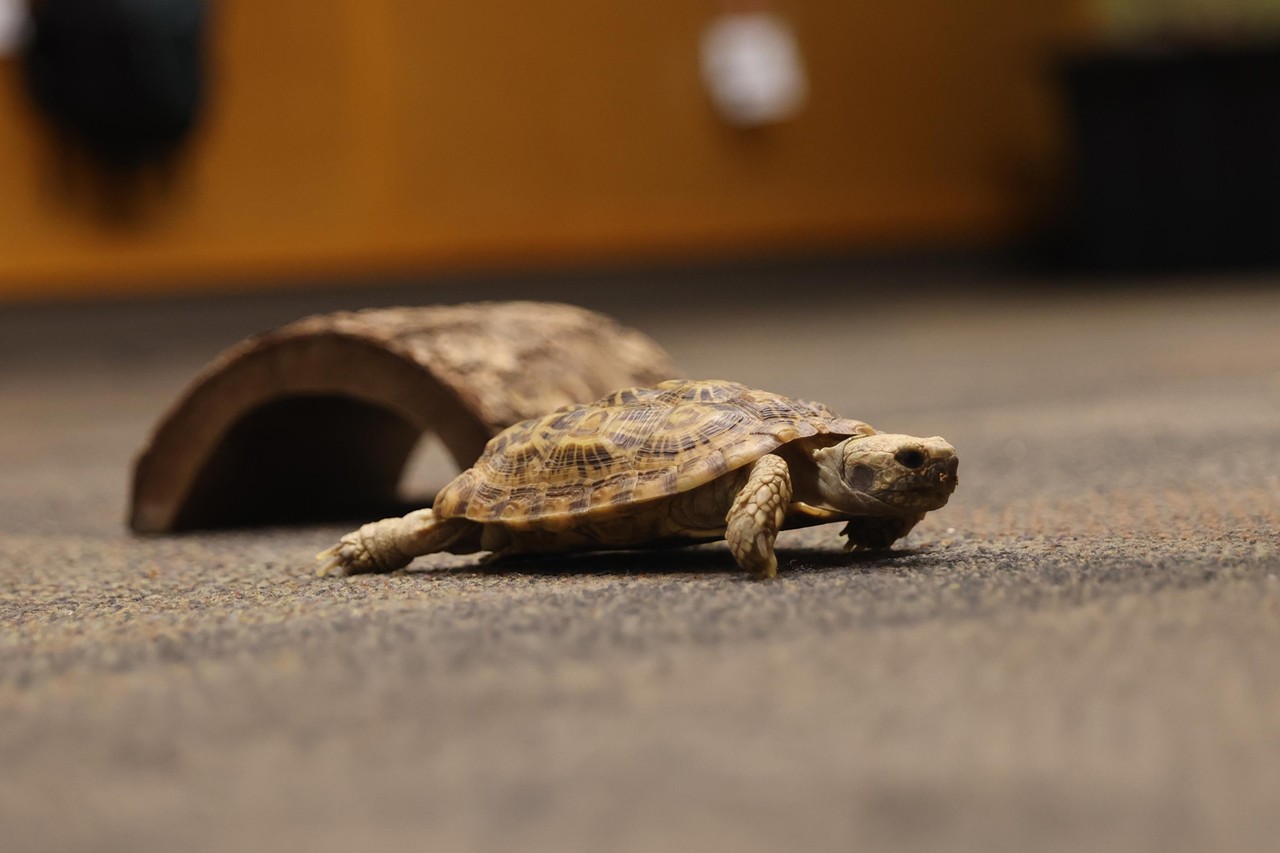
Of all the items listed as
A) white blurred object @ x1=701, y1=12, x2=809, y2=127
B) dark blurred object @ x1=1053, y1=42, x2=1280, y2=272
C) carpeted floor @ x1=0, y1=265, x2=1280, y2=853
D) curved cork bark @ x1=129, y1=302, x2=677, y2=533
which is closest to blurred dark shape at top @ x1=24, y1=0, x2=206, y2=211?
white blurred object @ x1=701, y1=12, x2=809, y2=127

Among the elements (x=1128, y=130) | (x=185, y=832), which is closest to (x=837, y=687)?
(x=185, y=832)

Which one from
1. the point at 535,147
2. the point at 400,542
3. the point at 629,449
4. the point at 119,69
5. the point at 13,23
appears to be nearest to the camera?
the point at 629,449

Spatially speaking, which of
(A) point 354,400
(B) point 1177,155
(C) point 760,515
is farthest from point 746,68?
(C) point 760,515

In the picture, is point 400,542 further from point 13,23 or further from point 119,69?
point 13,23

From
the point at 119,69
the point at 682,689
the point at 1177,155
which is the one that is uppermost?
the point at 119,69

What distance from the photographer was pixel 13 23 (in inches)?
298

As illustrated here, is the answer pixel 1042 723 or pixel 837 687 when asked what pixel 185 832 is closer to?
pixel 837 687

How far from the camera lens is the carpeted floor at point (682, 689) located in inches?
52.1

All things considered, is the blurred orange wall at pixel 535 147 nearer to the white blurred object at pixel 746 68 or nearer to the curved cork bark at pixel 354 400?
the white blurred object at pixel 746 68

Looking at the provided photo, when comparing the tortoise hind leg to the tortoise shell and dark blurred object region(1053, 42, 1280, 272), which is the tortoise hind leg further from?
dark blurred object region(1053, 42, 1280, 272)

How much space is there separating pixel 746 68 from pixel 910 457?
8.64 m

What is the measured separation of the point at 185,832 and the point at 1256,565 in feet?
5.11

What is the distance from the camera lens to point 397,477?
152 inches

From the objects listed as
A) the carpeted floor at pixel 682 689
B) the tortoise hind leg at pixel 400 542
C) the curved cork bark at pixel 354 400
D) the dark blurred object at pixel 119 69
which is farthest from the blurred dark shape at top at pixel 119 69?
the tortoise hind leg at pixel 400 542
